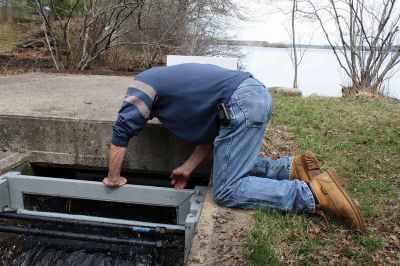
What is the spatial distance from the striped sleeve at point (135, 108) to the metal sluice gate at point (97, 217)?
63cm

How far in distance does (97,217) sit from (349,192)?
1956mm

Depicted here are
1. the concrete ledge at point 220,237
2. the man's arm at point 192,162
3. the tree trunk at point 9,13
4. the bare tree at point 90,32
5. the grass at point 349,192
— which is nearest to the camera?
the concrete ledge at point 220,237

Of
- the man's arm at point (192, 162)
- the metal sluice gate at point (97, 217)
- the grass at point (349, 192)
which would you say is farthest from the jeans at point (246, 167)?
the man's arm at point (192, 162)

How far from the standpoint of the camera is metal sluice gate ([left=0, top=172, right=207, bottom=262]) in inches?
110

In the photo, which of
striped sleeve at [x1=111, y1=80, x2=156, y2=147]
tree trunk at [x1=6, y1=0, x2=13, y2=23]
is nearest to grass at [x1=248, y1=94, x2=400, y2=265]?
striped sleeve at [x1=111, y1=80, x2=156, y2=147]

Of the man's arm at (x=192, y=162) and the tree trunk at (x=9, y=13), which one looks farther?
the tree trunk at (x=9, y=13)

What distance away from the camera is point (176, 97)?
110 inches

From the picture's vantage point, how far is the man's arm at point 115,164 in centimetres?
283

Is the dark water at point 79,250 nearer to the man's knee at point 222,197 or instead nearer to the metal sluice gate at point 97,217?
the metal sluice gate at point 97,217

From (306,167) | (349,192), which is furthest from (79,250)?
(349,192)

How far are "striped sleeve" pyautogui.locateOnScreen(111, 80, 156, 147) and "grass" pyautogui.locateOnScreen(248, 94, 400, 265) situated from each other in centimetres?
96

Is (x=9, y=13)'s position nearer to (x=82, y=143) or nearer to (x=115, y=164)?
(x=82, y=143)

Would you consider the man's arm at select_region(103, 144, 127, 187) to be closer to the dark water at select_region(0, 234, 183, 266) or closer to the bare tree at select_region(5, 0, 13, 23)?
the dark water at select_region(0, 234, 183, 266)

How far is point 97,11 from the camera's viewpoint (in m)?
8.79
